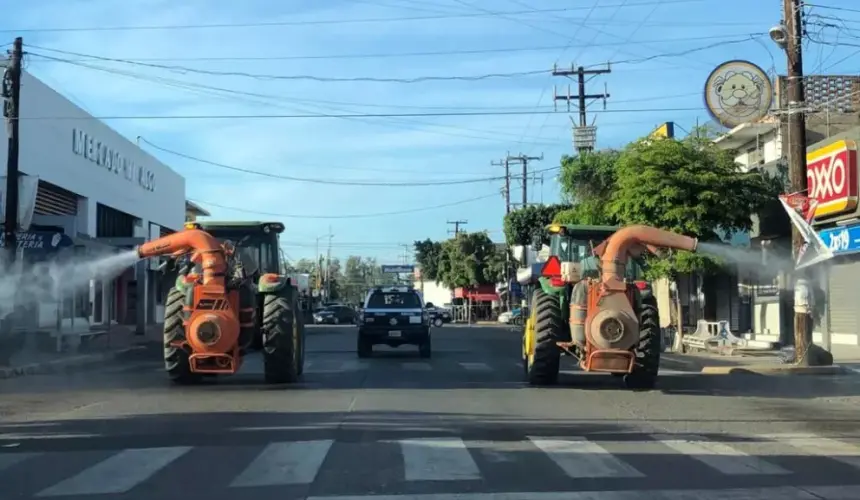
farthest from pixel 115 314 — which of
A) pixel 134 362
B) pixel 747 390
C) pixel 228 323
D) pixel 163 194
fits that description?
pixel 747 390

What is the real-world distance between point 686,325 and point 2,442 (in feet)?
100

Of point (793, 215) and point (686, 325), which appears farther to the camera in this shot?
point (686, 325)

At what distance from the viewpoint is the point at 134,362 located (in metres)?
25.3

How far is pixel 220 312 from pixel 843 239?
1615 centimetres

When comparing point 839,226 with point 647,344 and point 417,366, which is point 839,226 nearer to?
point 647,344

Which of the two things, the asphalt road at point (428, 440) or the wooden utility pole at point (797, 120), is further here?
the wooden utility pole at point (797, 120)

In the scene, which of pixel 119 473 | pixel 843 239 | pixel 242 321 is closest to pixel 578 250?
pixel 242 321

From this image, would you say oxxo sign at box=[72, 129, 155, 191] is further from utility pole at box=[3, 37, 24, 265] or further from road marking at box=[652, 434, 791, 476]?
road marking at box=[652, 434, 791, 476]

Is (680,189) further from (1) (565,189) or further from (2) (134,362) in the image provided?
(2) (134,362)

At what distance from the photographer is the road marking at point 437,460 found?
8.75m

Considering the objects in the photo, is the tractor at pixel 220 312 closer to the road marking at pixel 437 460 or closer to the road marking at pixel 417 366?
the road marking at pixel 417 366

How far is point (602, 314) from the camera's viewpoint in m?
15.6

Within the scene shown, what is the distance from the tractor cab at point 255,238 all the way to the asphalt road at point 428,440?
227 cm

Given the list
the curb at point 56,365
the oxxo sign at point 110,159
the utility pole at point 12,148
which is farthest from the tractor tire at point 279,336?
the oxxo sign at point 110,159
